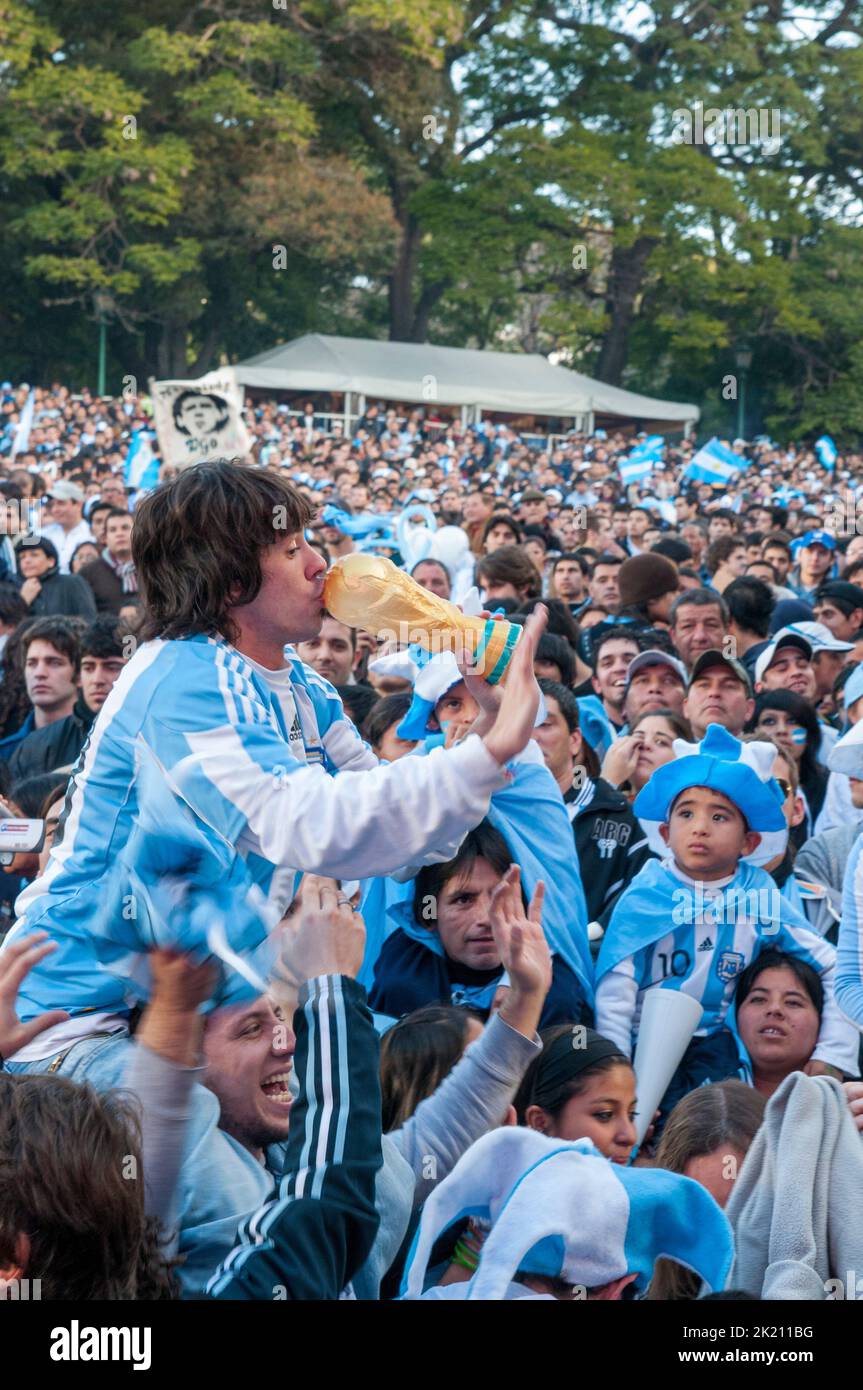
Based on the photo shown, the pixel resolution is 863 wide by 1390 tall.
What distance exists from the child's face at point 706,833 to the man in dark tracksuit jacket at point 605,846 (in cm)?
41

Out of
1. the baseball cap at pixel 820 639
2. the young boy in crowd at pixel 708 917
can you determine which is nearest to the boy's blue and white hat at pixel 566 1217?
the young boy in crowd at pixel 708 917

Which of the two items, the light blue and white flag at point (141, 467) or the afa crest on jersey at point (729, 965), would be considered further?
the light blue and white flag at point (141, 467)

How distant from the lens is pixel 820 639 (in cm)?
712

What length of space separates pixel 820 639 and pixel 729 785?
2.96m

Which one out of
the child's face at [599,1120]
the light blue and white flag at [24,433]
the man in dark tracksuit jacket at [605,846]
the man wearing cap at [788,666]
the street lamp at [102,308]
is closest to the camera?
the child's face at [599,1120]

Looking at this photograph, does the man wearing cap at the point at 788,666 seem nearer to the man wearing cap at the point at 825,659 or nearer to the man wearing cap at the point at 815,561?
the man wearing cap at the point at 825,659

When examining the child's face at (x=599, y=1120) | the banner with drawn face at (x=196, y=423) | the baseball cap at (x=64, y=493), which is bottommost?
the child's face at (x=599, y=1120)

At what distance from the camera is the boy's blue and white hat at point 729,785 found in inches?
170

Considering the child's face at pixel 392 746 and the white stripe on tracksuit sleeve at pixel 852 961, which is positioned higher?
the child's face at pixel 392 746

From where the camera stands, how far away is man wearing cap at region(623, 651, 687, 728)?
5910 mm

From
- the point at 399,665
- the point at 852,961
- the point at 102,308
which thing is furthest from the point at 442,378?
the point at 852,961

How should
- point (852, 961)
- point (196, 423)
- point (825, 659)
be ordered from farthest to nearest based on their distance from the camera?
point (196, 423) < point (825, 659) < point (852, 961)

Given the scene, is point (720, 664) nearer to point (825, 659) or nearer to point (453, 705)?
point (825, 659)
